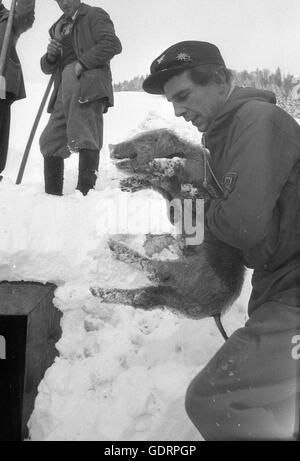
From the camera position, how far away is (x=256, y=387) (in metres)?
1.67

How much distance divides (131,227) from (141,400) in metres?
1.17

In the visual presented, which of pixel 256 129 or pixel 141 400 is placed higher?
pixel 256 129

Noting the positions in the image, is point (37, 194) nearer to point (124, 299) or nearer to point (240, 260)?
point (124, 299)

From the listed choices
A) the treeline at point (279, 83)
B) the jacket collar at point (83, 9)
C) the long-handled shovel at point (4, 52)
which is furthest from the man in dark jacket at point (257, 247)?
the long-handled shovel at point (4, 52)

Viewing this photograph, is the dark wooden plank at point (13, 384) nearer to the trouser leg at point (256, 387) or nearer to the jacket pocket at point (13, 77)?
the trouser leg at point (256, 387)

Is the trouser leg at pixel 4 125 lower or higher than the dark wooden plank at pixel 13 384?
higher

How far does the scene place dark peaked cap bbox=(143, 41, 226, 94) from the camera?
182cm

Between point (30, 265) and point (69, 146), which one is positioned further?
point (69, 146)

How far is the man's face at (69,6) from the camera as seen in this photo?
12.0ft

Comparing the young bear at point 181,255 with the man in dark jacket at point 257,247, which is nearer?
the man in dark jacket at point 257,247

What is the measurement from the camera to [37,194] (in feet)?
10.7

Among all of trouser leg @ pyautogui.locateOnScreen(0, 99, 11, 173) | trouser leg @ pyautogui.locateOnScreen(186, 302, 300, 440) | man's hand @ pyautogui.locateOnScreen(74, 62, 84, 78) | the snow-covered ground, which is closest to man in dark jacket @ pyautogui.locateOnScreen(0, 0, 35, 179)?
trouser leg @ pyautogui.locateOnScreen(0, 99, 11, 173)

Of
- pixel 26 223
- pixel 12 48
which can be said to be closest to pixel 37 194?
pixel 26 223

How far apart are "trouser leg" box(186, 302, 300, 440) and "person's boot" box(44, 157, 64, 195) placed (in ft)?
7.52
